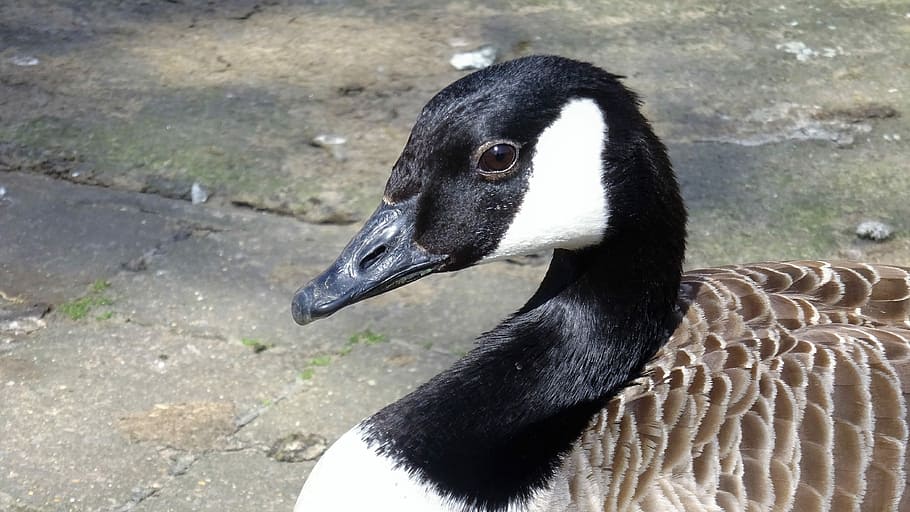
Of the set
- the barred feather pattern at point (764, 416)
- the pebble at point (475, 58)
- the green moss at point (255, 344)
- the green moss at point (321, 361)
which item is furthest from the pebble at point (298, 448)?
the pebble at point (475, 58)

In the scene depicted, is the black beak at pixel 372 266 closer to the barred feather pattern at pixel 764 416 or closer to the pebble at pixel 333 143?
the barred feather pattern at pixel 764 416

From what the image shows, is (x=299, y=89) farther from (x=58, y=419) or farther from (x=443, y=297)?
(x=58, y=419)

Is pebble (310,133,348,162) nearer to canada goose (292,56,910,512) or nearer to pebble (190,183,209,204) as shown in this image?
pebble (190,183,209,204)

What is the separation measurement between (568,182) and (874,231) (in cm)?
215

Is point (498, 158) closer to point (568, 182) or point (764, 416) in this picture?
point (568, 182)

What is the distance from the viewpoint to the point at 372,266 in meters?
2.42

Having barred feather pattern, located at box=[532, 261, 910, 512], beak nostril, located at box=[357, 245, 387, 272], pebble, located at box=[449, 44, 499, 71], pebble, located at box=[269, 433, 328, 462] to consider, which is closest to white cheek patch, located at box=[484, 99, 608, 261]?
beak nostril, located at box=[357, 245, 387, 272]

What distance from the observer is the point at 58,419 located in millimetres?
3332

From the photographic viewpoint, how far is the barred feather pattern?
7.35ft

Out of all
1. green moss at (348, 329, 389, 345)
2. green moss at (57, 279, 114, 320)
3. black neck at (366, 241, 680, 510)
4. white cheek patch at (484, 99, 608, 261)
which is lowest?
green moss at (57, 279, 114, 320)

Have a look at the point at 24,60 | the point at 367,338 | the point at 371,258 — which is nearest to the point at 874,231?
the point at 367,338

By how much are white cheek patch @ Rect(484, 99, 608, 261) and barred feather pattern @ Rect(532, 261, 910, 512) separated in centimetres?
39

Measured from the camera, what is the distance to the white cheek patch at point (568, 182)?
2.32 metres

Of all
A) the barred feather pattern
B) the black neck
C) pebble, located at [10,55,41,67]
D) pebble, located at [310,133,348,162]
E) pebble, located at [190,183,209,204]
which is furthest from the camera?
pebble, located at [10,55,41,67]
